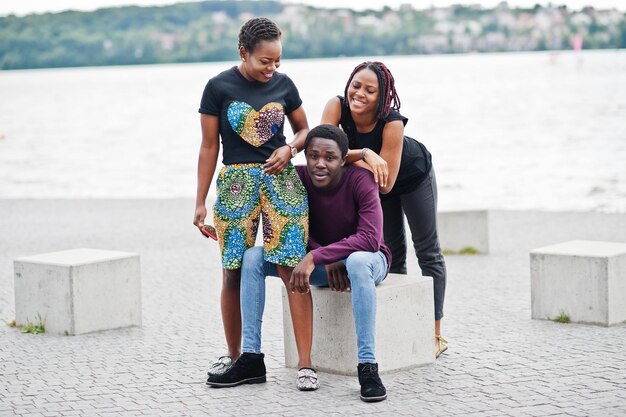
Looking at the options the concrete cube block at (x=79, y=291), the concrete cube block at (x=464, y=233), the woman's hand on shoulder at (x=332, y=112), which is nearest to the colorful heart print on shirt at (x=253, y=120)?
the woman's hand on shoulder at (x=332, y=112)

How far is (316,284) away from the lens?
20.6 feet

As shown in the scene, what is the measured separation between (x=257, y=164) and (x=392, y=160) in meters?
0.79

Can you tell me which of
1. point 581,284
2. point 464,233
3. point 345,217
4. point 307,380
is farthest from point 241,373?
point 464,233

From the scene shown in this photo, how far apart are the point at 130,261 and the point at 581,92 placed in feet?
Result: 274

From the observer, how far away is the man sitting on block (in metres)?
5.78

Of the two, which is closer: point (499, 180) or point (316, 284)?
point (316, 284)

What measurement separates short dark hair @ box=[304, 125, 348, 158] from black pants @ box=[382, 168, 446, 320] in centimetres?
81

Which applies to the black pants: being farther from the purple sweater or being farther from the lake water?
the lake water

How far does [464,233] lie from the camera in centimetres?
1165

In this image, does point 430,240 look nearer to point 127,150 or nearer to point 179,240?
point 179,240

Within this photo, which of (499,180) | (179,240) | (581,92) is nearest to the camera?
(179,240)

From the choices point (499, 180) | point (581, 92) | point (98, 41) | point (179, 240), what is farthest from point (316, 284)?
point (98, 41)

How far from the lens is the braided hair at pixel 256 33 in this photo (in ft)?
19.2

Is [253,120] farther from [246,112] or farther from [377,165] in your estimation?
[377,165]
